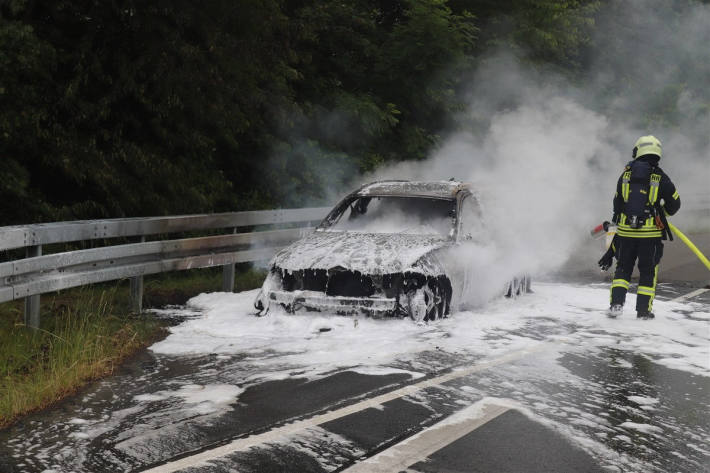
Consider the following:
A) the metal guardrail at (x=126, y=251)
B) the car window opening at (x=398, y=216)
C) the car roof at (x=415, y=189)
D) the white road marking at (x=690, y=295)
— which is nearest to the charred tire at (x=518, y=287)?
the car roof at (x=415, y=189)

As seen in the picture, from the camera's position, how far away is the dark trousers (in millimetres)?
10078

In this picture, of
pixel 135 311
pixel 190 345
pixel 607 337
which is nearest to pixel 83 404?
pixel 190 345

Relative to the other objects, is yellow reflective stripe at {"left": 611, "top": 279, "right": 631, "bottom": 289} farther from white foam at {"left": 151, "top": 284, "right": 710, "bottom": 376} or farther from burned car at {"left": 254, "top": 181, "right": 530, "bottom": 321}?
burned car at {"left": 254, "top": 181, "right": 530, "bottom": 321}

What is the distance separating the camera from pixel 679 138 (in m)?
29.6

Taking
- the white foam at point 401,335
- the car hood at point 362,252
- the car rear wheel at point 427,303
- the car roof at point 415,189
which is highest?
the car roof at point 415,189

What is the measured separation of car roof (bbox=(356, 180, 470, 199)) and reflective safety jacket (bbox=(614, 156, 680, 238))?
1.82 metres

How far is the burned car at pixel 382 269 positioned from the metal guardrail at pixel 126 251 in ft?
4.40

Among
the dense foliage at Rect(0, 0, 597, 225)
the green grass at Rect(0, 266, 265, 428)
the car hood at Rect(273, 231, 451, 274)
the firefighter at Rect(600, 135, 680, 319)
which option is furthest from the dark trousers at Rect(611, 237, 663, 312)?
the dense foliage at Rect(0, 0, 597, 225)

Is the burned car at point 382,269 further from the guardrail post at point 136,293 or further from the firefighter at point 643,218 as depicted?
the firefighter at point 643,218

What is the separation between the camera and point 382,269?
29.3 feet

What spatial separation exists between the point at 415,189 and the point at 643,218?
2.63 metres

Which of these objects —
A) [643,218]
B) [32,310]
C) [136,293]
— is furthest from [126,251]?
[643,218]

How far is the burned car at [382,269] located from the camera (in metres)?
8.94

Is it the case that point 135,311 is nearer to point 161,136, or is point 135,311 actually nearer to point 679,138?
point 161,136
